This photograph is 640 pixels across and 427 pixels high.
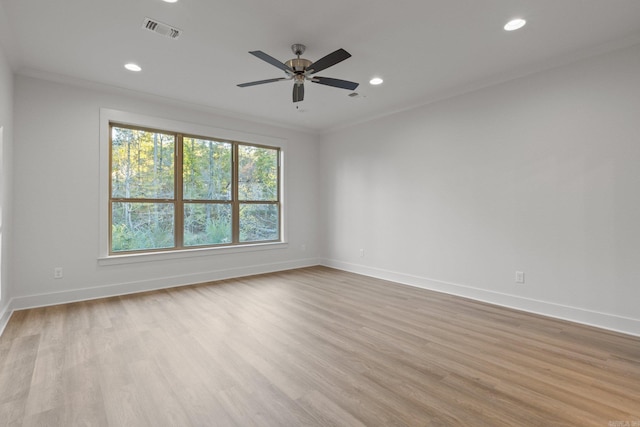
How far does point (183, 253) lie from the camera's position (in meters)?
4.71

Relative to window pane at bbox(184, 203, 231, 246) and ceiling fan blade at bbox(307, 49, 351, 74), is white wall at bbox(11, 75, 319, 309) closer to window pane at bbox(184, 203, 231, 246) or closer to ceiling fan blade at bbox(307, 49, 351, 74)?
window pane at bbox(184, 203, 231, 246)

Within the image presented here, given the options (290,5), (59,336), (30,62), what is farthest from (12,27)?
(59,336)

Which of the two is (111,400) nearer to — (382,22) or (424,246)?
(382,22)

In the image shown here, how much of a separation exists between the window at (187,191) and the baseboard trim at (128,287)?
0.48m

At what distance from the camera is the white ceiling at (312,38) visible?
2.44 m

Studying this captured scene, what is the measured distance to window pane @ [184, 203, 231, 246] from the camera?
4891 mm

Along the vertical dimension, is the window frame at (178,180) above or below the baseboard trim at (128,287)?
above

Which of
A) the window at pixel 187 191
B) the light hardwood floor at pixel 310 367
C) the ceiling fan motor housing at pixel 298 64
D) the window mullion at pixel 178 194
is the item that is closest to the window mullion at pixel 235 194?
the window at pixel 187 191

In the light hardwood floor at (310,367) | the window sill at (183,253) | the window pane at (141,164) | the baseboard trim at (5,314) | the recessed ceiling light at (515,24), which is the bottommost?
the light hardwood floor at (310,367)

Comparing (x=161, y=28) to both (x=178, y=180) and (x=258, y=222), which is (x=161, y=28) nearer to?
(x=178, y=180)

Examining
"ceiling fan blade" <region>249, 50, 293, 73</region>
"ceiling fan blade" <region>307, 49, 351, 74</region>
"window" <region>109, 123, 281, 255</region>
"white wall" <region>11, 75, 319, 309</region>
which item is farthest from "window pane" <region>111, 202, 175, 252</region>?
"ceiling fan blade" <region>307, 49, 351, 74</region>

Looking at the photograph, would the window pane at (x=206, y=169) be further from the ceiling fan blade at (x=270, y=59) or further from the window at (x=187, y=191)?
the ceiling fan blade at (x=270, y=59)

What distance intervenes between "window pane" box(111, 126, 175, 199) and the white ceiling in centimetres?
72

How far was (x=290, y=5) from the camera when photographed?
2.40 metres
